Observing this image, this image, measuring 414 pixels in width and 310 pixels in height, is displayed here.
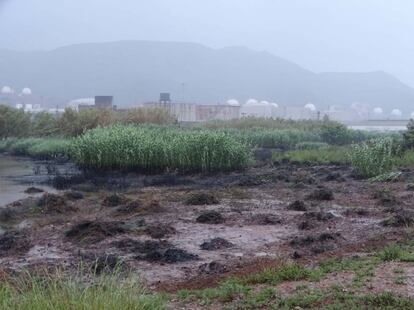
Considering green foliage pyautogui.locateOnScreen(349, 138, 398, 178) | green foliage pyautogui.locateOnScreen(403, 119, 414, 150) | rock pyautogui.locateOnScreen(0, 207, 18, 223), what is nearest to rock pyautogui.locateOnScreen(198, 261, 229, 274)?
rock pyautogui.locateOnScreen(0, 207, 18, 223)

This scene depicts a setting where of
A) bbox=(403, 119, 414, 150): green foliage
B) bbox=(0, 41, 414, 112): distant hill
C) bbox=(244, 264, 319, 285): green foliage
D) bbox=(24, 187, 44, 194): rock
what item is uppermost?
bbox=(0, 41, 414, 112): distant hill

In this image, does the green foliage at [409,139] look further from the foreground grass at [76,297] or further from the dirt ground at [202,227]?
the foreground grass at [76,297]

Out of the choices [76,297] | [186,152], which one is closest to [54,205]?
[186,152]

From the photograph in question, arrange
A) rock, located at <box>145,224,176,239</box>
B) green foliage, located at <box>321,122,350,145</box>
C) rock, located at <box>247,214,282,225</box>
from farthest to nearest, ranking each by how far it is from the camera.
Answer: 1. green foliage, located at <box>321,122,350,145</box>
2. rock, located at <box>247,214,282,225</box>
3. rock, located at <box>145,224,176,239</box>

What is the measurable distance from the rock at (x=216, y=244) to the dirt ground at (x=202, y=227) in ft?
0.04

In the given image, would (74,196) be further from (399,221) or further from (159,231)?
(399,221)

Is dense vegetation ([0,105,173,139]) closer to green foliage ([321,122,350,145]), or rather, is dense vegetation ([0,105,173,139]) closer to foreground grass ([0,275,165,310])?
green foliage ([321,122,350,145])

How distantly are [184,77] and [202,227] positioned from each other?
446ft

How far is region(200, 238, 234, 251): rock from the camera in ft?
29.5

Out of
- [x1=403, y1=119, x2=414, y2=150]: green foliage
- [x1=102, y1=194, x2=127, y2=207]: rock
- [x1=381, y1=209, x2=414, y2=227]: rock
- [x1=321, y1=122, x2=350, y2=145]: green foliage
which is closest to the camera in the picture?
[x1=381, y1=209, x2=414, y2=227]: rock

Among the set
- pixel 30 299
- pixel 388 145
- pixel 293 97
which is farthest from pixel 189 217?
pixel 293 97

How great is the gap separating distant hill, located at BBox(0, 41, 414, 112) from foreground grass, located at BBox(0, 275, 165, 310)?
359 ft

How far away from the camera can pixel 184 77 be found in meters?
146

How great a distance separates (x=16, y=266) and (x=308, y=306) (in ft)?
13.0
